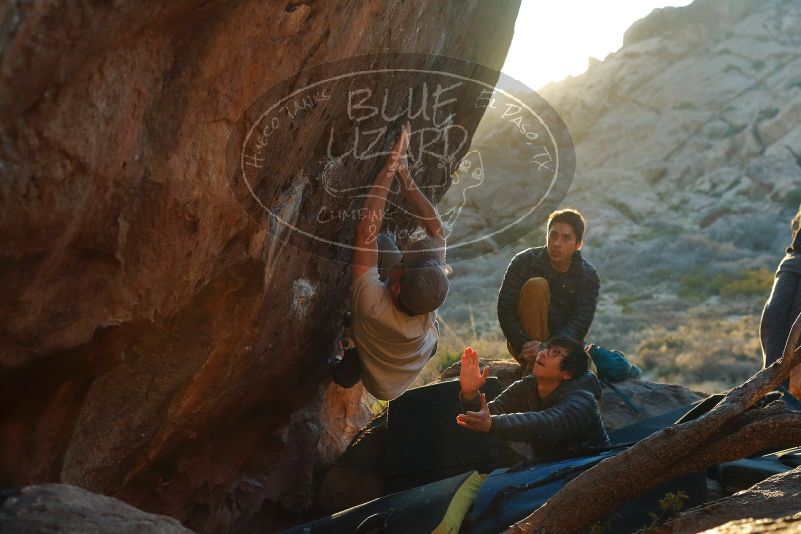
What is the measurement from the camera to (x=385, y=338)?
19.4ft

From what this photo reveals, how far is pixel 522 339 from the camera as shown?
7031 millimetres

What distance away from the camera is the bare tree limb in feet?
12.5

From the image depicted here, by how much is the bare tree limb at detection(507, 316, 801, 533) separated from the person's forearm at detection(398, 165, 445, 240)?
8.23ft

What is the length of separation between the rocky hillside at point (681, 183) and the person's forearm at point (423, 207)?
38.5ft

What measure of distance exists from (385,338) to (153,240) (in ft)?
7.72

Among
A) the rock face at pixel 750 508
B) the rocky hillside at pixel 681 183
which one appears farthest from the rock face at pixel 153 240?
the rocky hillside at pixel 681 183

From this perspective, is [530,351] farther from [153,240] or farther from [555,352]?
[153,240]

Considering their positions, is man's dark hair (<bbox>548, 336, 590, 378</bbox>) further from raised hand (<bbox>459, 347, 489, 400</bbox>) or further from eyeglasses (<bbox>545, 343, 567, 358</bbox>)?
raised hand (<bbox>459, 347, 489, 400</bbox>)

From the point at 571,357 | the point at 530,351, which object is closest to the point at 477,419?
the point at 571,357

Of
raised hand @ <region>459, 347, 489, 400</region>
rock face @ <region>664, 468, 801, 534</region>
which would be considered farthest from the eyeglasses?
rock face @ <region>664, 468, 801, 534</region>

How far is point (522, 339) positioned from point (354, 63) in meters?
2.96

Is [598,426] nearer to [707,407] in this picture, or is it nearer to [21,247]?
[707,407]

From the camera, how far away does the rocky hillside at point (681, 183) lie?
2241cm

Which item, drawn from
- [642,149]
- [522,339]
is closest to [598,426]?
[522,339]
